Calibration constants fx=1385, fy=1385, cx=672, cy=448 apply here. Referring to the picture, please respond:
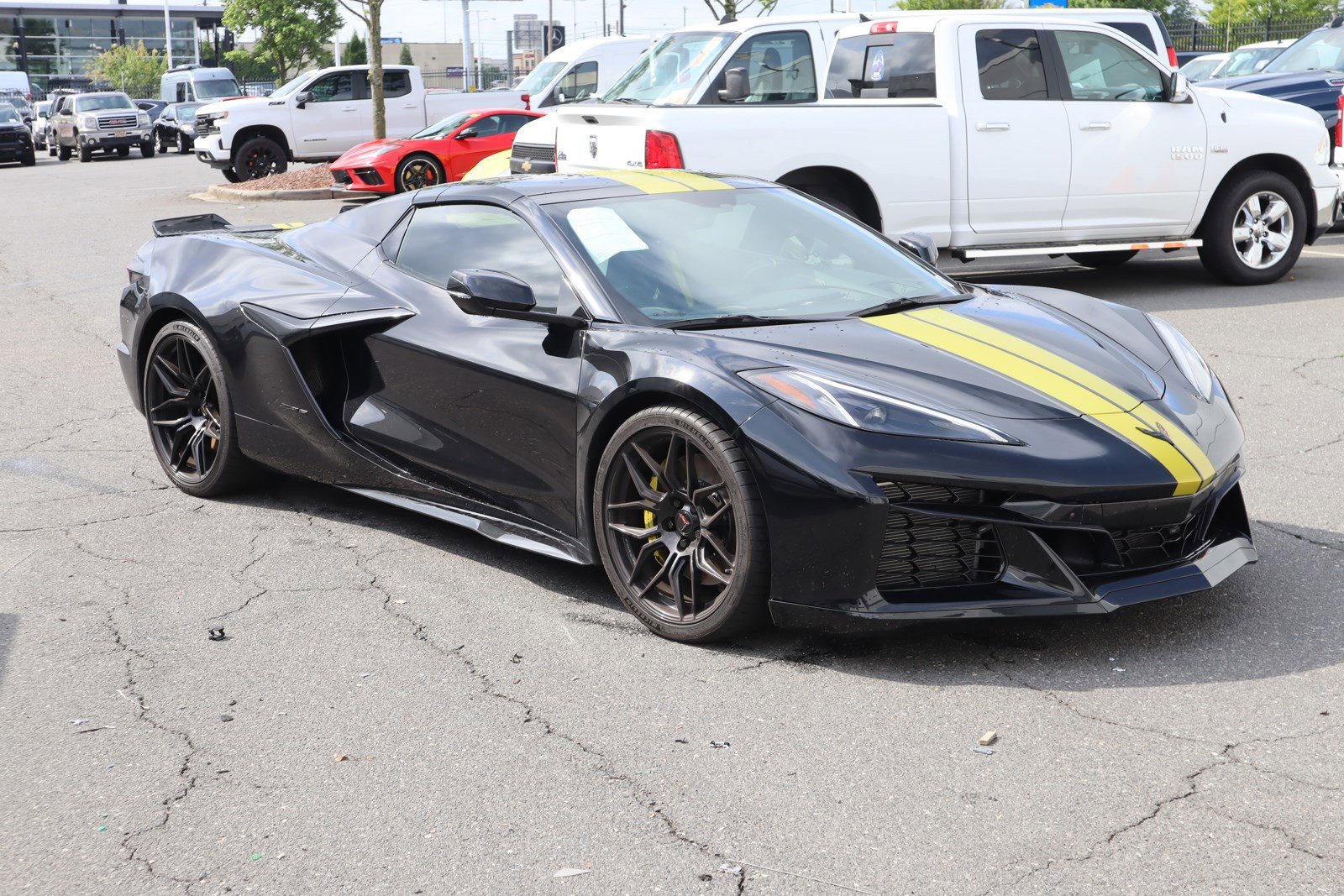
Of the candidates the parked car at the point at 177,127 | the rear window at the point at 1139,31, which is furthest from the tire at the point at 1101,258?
the parked car at the point at 177,127

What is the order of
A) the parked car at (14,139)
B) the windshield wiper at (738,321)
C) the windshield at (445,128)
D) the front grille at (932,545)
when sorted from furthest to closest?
the parked car at (14,139) < the windshield at (445,128) < the windshield wiper at (738,321) < the front grille at (932,545)

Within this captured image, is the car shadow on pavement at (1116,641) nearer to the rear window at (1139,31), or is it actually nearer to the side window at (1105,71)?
the side window at (1105,71)

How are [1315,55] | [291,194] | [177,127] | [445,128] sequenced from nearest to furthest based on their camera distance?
[1315,55] → [445,128] → [291,194] → [177,127]

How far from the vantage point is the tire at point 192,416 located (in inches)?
213

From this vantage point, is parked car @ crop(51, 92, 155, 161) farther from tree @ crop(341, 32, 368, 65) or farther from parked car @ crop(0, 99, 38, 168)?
tree @ crop(341, 32, 368, 65)

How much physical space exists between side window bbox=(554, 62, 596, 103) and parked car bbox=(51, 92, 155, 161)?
19.5 m

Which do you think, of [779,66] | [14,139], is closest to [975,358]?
[779,66]

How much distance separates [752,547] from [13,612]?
2.40 metres

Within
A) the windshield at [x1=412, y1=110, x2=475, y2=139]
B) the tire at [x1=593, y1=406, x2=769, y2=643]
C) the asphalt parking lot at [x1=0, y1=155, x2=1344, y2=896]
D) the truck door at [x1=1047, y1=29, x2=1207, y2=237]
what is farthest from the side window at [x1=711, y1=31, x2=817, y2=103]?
the windshield at [x1=412, y1=110, x2=475, y2=139]

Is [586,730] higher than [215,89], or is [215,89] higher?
[215,89]

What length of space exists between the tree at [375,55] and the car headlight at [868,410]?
19.3 meters

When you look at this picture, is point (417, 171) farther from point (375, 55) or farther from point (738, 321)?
point (738, 321)

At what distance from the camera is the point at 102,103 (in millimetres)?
36969

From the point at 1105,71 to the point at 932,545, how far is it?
7262 millimetres
